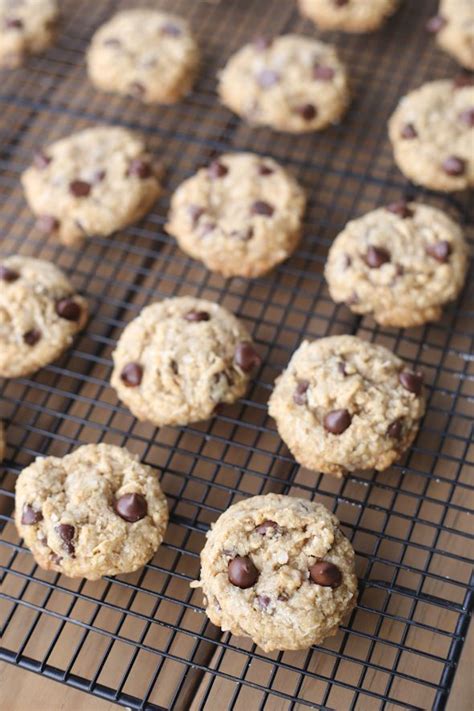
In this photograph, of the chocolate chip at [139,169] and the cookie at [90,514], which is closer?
the cookie at [90,514]

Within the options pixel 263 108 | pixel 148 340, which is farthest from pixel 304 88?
pixel 148 340

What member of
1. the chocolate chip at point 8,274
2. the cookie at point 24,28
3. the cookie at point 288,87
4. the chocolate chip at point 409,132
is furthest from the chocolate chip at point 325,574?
the cookie at point 24,28

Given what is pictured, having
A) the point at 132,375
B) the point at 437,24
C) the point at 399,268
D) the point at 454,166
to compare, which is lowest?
the point at 132,375

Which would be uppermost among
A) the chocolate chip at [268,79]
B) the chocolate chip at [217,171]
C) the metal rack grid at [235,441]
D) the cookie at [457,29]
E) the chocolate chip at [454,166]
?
the cookie at [457,29]

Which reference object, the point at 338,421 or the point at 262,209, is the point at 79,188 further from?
the point at 338,421

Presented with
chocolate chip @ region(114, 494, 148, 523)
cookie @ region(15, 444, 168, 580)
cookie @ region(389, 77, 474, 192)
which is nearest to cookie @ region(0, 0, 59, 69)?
cookie @ region(389, 77, 474, 192)

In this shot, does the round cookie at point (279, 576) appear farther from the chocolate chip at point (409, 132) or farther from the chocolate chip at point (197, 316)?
the chocolate chip at point (409, 132)

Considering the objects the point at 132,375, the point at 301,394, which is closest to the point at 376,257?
the point at 301,394
